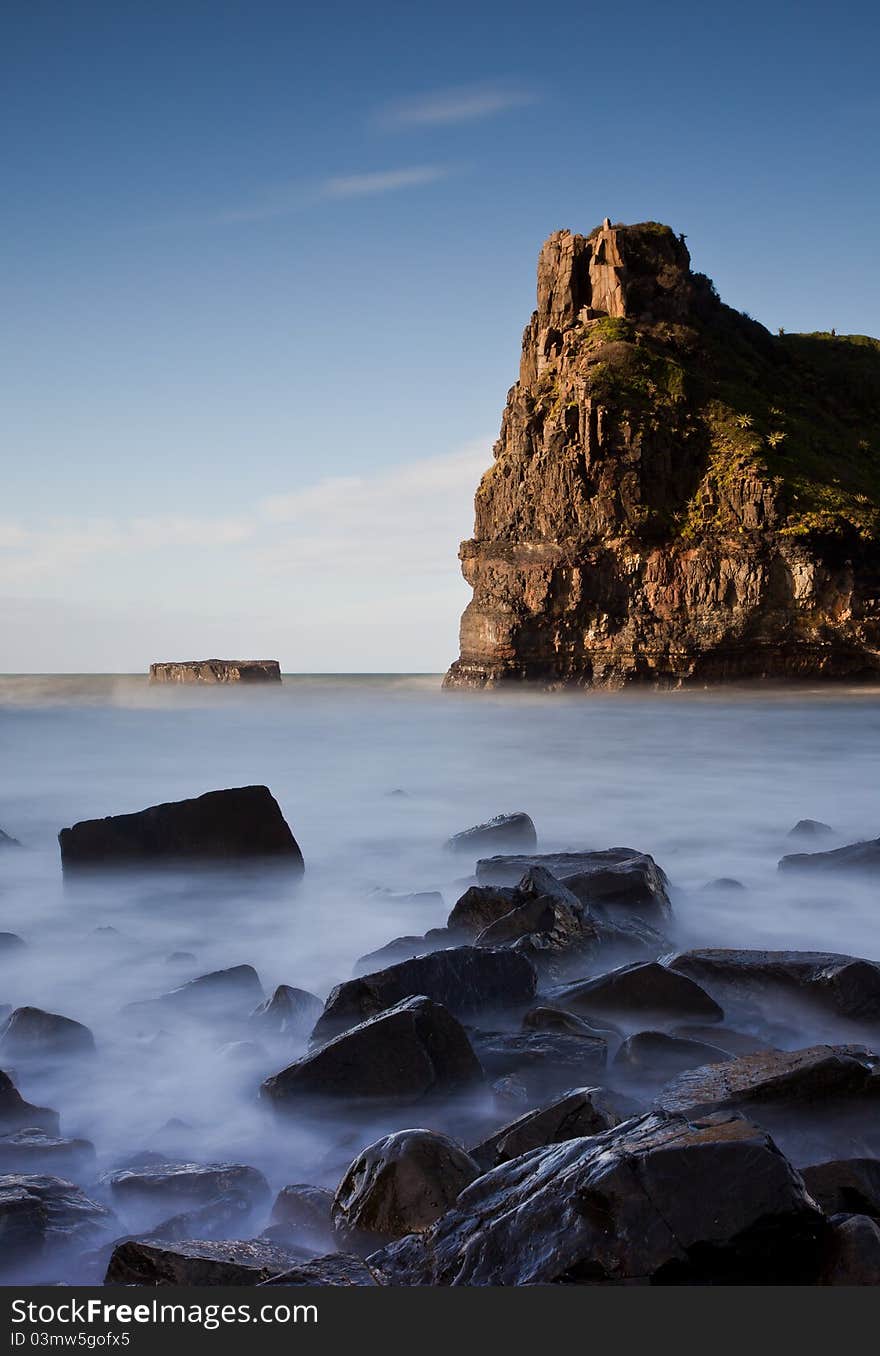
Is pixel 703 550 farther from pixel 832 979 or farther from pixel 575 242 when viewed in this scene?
pixel 832 979

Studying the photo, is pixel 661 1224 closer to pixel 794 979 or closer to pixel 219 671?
pixel 794 979

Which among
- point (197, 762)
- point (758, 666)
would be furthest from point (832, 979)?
point (758, 666)

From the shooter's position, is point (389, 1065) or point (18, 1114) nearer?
point (18, 1114)

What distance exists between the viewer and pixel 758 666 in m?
45.9

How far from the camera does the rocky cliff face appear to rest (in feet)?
148

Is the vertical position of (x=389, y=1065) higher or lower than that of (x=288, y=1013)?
higher

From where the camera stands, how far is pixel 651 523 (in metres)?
47.2

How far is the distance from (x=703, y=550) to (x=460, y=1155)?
45796mm

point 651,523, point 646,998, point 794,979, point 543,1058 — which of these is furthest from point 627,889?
point 651,523

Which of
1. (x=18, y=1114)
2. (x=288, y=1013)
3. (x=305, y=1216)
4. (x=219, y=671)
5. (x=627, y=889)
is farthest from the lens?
(x=219, y=671)

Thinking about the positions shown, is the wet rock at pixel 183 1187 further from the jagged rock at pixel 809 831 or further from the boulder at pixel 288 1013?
the jagged rock at pixel 809 831

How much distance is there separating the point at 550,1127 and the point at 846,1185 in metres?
0.88

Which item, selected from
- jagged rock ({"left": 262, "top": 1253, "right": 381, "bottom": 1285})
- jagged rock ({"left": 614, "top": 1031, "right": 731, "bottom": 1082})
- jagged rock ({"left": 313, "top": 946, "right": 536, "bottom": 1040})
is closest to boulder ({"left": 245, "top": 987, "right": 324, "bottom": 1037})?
jagged rock ({"left": 313, "top": 946, "right": 536, "bottom": 1040})

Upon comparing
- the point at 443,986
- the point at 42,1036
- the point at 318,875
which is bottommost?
the point at 318,875
